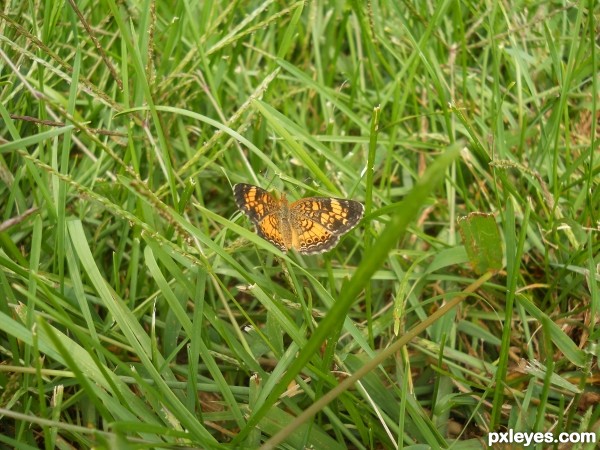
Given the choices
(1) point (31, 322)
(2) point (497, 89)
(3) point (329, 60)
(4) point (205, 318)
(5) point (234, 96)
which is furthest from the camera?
(3) point (329, 60)

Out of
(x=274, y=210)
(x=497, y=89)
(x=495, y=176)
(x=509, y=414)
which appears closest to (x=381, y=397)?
(x=509, y=414)

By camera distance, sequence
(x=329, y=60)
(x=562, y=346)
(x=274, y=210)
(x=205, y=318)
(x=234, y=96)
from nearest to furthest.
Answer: (x=562, y=346), (x=205, y=318), (x=274, y=210), (x=234, y=96), (x=329, y=60)

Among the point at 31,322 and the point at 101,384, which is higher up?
the point at 31,322

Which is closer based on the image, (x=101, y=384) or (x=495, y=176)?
(x=101, y=384)

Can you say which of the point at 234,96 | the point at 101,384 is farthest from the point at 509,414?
the point at 234,96

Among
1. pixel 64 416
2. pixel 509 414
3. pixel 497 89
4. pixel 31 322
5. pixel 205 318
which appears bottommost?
pixel 509 414

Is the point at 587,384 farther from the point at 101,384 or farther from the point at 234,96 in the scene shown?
the point at 234,96
